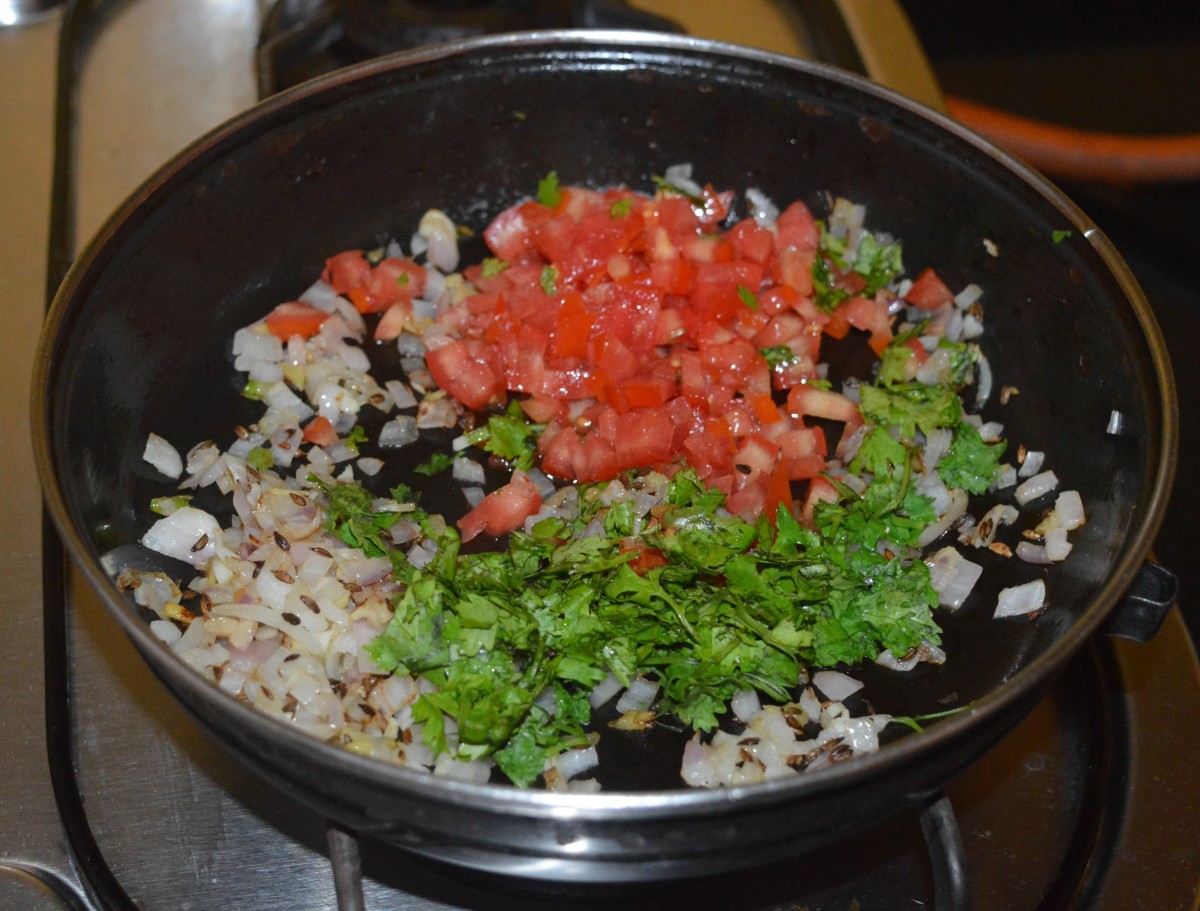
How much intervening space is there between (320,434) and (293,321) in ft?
0.73

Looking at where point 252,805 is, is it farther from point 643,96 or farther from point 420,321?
point 643,96

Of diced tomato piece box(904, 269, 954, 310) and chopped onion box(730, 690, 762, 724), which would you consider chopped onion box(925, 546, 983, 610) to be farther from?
diced tomato piece box(904, 269, 954, 310)

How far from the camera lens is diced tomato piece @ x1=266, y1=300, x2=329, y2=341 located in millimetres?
1848

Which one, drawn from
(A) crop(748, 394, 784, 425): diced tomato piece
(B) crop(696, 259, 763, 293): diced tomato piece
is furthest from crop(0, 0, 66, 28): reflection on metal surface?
(A) crop(748, 394, 784, 425): diced tomato piece

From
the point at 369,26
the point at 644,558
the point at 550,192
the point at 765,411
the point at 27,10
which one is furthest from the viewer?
the point at 27,10

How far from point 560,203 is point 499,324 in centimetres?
29

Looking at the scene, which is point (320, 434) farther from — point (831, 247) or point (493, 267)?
point (831, 247)

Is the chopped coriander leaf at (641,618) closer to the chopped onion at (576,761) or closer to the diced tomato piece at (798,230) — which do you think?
the chopped onion at (576,761)

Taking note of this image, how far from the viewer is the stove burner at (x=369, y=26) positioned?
2123 mm

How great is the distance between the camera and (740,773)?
139 centimetres

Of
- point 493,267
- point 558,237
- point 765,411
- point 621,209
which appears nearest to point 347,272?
point 493,267

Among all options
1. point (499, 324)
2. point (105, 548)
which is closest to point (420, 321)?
point (499, 324)

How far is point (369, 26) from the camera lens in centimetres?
214

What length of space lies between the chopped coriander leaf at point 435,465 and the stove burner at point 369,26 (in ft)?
2.74
